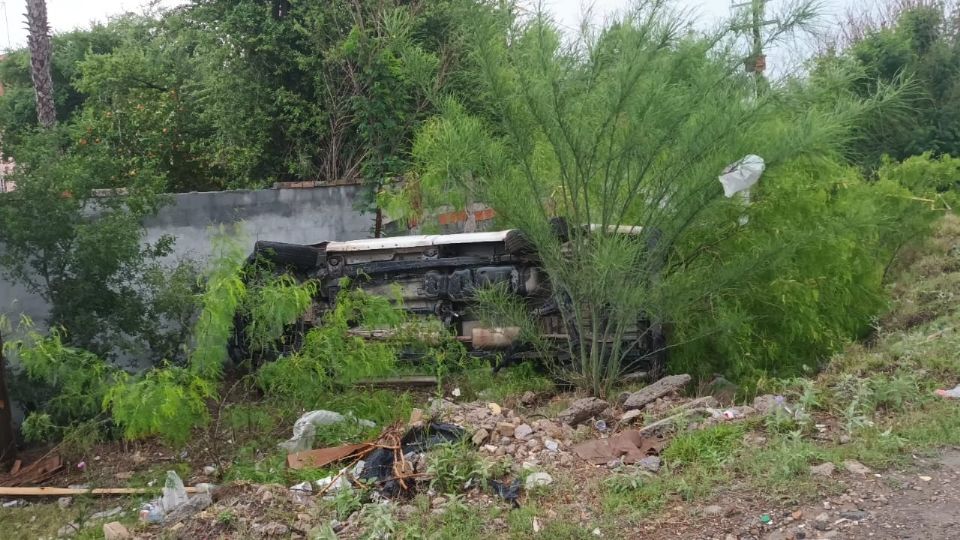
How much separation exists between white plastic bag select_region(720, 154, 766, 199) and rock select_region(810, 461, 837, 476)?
2279 millimetres

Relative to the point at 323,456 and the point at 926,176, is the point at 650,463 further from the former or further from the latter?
the point at 926,176

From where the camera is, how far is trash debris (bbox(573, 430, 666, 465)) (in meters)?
5.14

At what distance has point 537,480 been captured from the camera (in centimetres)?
478

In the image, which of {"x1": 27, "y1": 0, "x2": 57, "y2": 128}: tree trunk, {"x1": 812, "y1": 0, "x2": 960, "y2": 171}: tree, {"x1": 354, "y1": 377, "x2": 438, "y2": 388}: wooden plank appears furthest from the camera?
{"x1": 812, "y1": 0, "x2": 960, "y2": 171}: tree

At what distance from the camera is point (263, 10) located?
11531mm

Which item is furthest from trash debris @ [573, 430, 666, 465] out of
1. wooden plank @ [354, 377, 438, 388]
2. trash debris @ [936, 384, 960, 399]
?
wooden plank @ [354, 377, 438, 388]

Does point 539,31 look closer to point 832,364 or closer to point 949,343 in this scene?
point 832,364

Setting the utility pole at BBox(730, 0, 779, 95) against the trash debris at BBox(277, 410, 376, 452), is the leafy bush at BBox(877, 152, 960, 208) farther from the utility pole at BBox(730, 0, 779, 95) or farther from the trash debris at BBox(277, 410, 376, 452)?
the trash debris at BBox(277, 410, 376, 452)

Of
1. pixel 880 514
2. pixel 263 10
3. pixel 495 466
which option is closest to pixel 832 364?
pixel 880 514

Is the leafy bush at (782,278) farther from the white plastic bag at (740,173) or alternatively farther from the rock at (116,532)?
the rock at (116,532)

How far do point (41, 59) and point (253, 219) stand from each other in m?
5.35

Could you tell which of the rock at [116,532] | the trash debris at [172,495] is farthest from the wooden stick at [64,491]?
the rock at [116,532]

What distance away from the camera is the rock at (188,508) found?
4945 mm

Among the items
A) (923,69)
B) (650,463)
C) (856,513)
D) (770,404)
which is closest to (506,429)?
(650,463)
